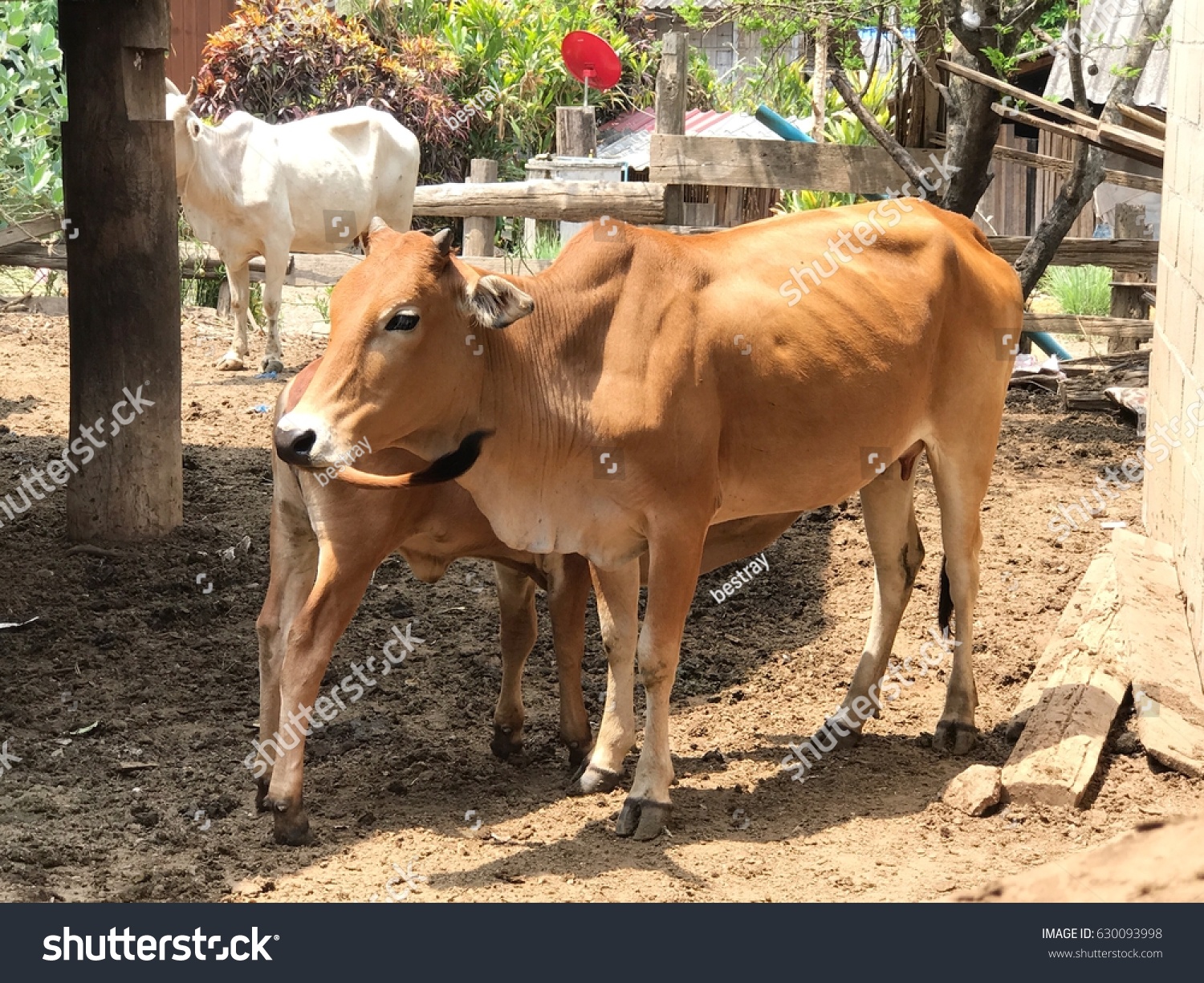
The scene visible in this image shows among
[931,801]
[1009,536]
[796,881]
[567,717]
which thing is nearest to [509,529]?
[567,717]

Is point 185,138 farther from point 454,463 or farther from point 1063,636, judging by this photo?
point 1063,636

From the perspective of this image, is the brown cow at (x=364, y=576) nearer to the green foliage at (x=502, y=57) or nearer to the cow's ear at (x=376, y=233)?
the cow's ear at (x=376, y=233)

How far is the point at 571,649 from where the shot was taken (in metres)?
5.12

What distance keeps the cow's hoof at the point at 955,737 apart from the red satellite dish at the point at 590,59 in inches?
264

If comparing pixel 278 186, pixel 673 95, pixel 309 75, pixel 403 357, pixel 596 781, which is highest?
pixel 309 75

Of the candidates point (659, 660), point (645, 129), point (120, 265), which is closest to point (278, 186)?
point (120, 265)

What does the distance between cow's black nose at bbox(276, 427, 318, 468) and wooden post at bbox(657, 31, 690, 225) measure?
687 cm

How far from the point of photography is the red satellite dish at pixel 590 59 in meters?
10.8

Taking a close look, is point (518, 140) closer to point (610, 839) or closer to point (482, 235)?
point (482, 235)

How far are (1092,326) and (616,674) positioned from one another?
300 inches

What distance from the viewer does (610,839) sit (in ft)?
14.8

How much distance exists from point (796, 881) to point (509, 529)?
4.32 feet

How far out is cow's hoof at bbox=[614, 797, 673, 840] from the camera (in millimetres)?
4512

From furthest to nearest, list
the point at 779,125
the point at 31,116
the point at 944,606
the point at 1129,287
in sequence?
the point at 31,116, the point at 1129,287, the point at 779,125, the point at 944,606
